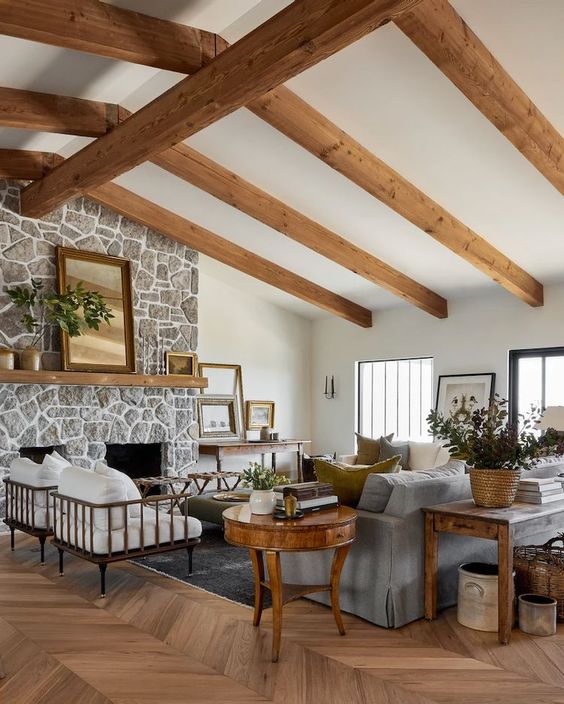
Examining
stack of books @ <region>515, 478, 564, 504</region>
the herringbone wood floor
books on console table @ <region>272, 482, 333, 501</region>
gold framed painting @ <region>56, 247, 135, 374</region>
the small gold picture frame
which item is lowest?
the herringbone wood floor

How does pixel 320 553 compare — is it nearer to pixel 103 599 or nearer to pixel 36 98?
pixel 103 599

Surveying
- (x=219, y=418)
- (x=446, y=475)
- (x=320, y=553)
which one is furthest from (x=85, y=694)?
(x=219, y=418)

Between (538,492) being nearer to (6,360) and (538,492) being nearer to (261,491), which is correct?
(261,491)

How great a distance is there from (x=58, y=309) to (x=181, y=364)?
1693mm

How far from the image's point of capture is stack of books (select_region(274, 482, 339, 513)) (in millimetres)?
3475

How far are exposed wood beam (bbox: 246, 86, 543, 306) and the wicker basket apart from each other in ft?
10.4

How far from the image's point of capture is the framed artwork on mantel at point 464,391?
7.95 metres

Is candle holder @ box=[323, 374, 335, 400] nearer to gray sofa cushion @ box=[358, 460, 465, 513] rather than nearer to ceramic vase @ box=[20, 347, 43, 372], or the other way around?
ceramic vase @ box=[20, 347, 43, 372]

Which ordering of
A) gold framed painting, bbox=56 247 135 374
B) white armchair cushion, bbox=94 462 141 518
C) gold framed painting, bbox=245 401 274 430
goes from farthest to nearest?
gold framed painting, bbox=245 401 274 430
gold framed painting, bbox=56 247 135 374
white armchair cushion, bbox=94 462 141 518

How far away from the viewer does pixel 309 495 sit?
3564 millimetres

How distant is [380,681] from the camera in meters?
2.94

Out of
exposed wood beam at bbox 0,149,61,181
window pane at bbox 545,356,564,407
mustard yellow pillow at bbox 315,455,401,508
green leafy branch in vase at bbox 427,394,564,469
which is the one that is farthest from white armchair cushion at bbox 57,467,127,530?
window pane at bbox 545,356,564,407

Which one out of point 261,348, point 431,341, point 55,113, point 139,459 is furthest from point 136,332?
point 431,341

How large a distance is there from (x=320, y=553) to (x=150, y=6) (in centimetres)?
345
